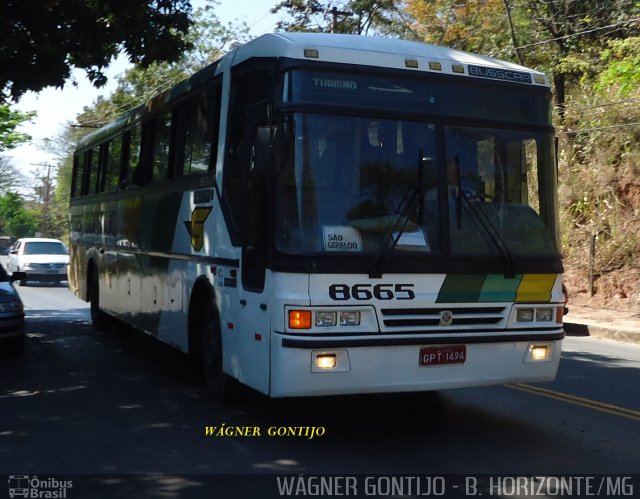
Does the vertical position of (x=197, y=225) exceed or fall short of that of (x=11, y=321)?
it exceeds it

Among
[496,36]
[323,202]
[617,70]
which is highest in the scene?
[496,36]

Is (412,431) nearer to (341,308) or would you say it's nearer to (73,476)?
(341,308)

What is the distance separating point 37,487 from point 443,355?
3170 mm

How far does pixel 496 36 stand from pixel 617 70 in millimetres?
5334

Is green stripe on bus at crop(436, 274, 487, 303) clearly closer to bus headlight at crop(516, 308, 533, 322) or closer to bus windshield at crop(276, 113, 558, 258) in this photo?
bus windshield at crop(276, 113, 558, 258)

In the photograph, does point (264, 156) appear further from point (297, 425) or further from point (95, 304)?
point (95, 304)

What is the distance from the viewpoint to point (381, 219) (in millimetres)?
6910

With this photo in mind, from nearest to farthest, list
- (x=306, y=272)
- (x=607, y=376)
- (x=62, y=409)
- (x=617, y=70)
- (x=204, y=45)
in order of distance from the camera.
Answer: (x=306, y=272) < (x=62, y=409) < (x=607, y=376) < (x=617, y=70) < (x=204, y=45)

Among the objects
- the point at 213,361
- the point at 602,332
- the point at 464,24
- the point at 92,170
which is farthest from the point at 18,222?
the point at 213,361

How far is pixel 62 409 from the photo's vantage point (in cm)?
859

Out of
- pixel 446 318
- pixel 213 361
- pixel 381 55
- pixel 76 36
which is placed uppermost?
pixel 76 36

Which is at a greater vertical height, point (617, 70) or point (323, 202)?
point (617, 70)

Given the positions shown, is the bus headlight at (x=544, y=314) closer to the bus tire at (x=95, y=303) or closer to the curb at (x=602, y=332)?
the curb at (x=602, y=332)

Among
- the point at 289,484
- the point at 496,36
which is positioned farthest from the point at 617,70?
the point at 289,484
